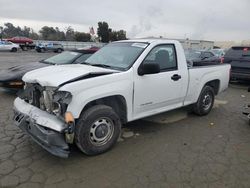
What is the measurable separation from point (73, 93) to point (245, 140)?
11.4 ft

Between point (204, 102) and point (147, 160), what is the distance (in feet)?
9.78

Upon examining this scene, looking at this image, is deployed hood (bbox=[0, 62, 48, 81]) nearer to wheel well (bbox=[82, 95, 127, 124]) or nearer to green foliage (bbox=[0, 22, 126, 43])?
wheel well (bbox=[82, 95, 127, 124])

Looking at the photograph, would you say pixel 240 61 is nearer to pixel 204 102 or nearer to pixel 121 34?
pixel 204 102

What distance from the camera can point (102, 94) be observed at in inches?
158

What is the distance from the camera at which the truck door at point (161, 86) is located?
4.66 m

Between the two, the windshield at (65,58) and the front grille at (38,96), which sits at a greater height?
the windshield at (65,58)

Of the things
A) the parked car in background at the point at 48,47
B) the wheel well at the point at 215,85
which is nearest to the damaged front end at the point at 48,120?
the wheel well at the point at 215,85

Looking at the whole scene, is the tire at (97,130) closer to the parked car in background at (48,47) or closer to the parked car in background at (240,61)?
the parked car in background at (240,61)

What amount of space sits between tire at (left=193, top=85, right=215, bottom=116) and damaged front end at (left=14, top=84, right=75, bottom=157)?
3.65 meters

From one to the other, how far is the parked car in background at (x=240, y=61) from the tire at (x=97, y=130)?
8.23 meters

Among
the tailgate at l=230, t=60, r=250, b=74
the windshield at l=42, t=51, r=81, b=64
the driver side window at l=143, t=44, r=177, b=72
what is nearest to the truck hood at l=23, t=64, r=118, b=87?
the driver side window at l=143, t=44, r=177, b=72

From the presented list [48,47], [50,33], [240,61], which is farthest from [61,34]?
[240,61]

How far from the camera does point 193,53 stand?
14977 millimetres

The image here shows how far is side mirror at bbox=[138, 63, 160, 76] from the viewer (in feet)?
14.8
